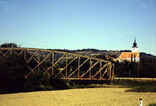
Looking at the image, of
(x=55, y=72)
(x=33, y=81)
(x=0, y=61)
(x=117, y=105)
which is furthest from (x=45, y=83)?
(x=117, y=105)

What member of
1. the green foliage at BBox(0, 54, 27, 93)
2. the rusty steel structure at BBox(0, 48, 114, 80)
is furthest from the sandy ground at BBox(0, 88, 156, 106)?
the rusty steel structure at BBox(0, 48, 114, 80)

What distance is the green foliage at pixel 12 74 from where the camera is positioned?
41469 mm

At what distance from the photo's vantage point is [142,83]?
50188mm

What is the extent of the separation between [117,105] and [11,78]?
2524cm

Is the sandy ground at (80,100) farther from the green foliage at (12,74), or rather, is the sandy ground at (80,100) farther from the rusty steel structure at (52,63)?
the rusty steel structure at (52,63)

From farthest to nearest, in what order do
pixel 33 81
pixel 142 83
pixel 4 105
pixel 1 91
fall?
1. pixel 142 83
2. pixel 33 81
3. pixel 1 91
4. pixel 4 105

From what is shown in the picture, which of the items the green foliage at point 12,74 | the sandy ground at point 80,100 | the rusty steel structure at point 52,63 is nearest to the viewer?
the sandy ground at point 80,100

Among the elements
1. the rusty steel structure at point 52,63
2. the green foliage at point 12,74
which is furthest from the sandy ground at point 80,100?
the rusty steel structure at point 52,63

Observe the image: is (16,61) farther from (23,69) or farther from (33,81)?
(33,81)

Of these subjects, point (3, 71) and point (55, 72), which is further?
point (55, 72)

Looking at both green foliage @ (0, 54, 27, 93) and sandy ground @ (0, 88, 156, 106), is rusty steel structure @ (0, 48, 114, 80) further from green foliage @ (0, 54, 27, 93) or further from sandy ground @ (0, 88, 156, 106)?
sandy ground @ (0, 88, 156, 106)

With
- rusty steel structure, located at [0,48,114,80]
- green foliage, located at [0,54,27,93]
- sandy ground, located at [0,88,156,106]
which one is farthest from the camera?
rusty steel structure, located at [0,48,114,80]

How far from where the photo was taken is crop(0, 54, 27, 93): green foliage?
4147cm

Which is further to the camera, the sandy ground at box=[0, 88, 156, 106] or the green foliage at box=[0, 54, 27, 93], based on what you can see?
the green foliage at box=[0, 54, 27, 93]
